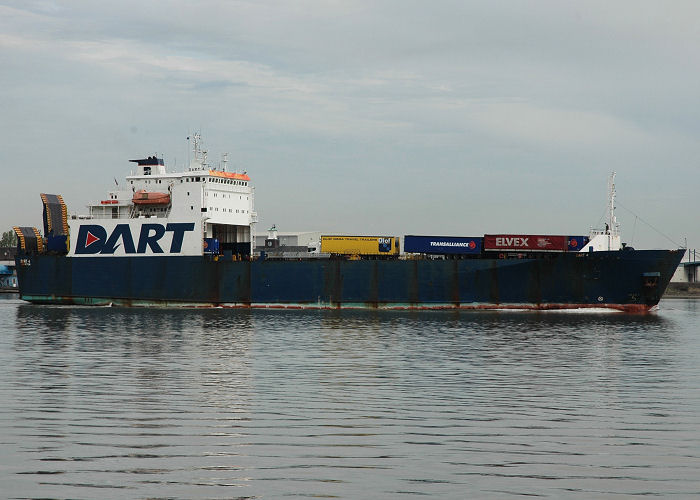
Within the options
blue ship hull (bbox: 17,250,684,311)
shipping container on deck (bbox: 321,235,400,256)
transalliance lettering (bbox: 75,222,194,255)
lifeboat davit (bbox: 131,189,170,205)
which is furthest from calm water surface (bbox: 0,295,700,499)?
lifeboat davit (bbox: 131,189,170,205)

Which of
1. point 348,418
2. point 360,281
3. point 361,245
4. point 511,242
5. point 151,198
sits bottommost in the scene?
point 348,418

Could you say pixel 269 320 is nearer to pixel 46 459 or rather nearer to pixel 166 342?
pixel 166 342

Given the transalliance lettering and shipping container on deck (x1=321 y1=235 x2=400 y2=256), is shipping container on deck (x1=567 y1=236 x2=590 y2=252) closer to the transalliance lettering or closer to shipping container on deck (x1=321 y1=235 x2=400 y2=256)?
shipping container on deck (x1=321 y1=235 x2=400 y2=256)

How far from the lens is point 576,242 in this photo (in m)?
53.8

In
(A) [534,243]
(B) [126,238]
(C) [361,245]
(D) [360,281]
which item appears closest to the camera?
(A) [534,243]

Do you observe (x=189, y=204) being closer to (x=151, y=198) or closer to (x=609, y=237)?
(x=151, y=198)

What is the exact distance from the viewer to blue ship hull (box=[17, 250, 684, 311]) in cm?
5194

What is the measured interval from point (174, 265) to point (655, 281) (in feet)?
117

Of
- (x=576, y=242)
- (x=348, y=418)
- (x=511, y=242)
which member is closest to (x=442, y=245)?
(x=511, y=242)

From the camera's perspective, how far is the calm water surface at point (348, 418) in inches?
442

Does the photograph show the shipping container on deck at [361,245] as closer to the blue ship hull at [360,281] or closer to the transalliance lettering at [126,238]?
the blue ship hull at [360,281]

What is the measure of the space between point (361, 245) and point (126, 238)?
19456 millimetres

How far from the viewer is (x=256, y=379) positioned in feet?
72.6

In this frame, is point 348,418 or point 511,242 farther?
point 511,242
